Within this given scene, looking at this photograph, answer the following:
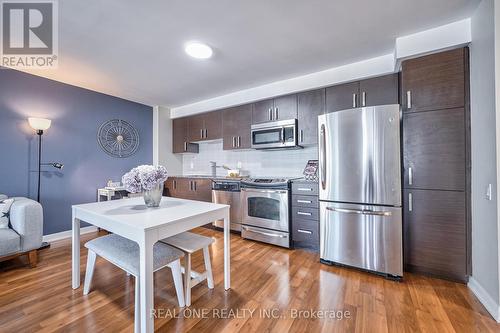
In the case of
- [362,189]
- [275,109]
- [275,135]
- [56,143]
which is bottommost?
[362,189]

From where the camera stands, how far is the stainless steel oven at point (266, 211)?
2812 mm

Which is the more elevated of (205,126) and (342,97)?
(342,97)

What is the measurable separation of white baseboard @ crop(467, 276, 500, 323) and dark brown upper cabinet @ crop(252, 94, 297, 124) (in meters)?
2.47

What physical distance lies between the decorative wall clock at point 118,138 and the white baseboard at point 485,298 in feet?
15.8

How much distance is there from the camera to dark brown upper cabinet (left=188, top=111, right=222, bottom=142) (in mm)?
3904

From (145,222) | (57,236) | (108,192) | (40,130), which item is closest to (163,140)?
(108,192)

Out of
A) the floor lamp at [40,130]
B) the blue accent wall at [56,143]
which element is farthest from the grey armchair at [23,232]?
the blue accent wall at [56,143]

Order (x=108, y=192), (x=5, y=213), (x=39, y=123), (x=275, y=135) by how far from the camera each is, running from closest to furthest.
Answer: (x=5, y=213) < (x=39, y=123) < (x=275, y=135) < (x=108, y=192)

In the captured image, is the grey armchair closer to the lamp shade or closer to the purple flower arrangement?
the lamp shade

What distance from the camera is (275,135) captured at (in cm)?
321

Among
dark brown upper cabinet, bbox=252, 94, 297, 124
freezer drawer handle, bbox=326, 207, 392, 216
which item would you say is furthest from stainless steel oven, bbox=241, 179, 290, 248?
dark brown upper cabinet, bbox=252, 94, 297, 124

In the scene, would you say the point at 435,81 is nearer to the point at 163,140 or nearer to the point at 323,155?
the point at 323,155

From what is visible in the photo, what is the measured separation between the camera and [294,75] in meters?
3.00

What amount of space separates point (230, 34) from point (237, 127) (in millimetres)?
1704
